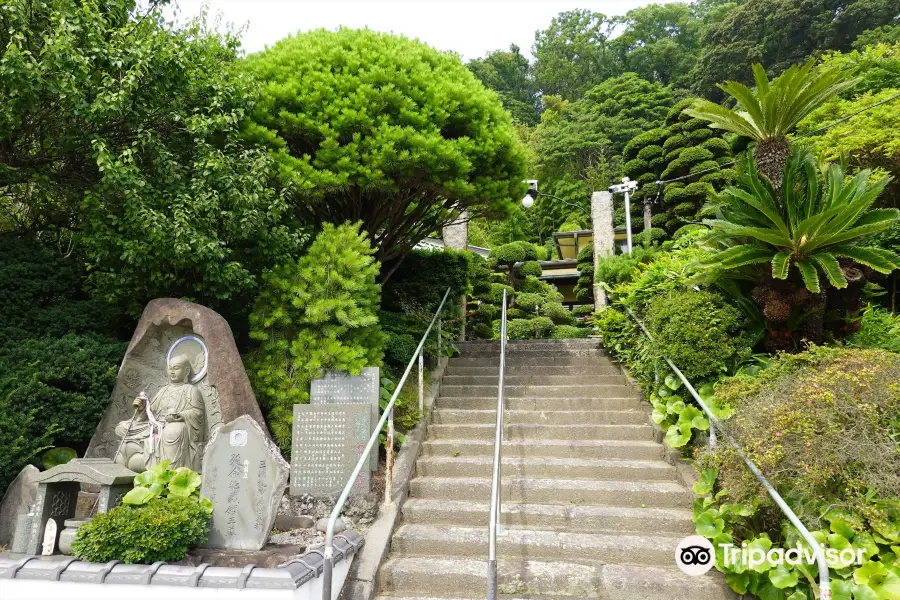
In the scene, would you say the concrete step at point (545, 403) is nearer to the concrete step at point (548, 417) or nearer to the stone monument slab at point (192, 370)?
the concrete step at point (548, 417)

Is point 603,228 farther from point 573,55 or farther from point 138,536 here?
point 573,55

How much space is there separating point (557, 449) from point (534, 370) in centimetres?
228

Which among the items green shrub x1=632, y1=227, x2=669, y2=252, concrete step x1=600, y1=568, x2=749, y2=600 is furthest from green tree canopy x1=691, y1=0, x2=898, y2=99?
concrete step x1=600, y1=568, x2=749, y2=600

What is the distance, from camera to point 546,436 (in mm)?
5945

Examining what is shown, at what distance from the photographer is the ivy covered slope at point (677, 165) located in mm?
16875

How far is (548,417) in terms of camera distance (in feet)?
20.7

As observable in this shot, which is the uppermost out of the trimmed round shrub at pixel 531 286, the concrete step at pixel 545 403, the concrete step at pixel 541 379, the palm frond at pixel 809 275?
the trimmed round shrub at pixel 531 286

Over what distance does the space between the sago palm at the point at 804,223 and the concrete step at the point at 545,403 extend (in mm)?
1946

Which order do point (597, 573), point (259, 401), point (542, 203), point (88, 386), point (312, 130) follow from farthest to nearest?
point (542, 203) < point (312, 130) < point (259, 401) < point (88, 386) < point (597, 573)

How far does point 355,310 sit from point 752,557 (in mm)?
4168

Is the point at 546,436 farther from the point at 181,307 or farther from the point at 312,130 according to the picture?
the point at 312,130

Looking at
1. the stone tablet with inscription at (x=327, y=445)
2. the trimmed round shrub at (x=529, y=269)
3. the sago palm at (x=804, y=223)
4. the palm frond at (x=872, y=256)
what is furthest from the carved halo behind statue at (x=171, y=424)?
the trimmed round shrub at (x=529, y=269)

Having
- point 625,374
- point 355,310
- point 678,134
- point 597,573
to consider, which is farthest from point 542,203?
point 597,573

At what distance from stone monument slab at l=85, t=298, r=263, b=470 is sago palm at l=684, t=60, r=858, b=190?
5.45 meters
